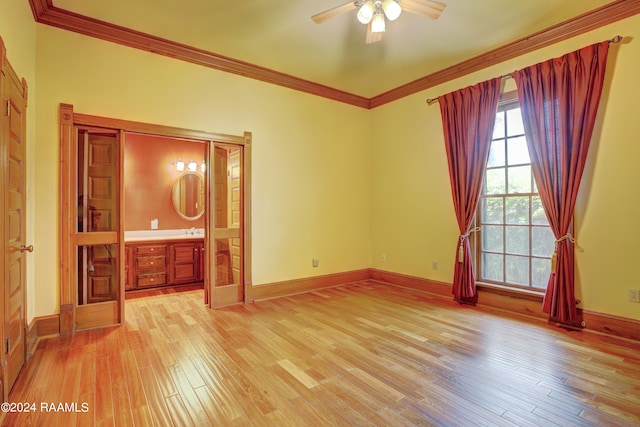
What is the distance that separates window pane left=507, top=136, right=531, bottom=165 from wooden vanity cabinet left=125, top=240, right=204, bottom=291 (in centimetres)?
483

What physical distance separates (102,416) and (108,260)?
201 centimetres

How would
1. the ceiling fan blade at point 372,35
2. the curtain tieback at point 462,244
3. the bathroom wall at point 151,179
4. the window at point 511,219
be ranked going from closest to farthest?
the ceiling fan blade at point 372,35, the window at point 511,219, the curtain tieback at point 462,244, the bathroom wall at point 151,179

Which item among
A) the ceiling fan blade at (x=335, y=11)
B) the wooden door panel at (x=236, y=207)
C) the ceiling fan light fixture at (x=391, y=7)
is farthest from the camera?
the wooden door panel at (x=236, y=207)

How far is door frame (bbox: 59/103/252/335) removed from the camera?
3.21m

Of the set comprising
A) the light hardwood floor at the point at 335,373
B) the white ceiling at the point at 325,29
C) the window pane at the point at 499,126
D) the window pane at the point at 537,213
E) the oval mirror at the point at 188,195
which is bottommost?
the light hardwood floor at the point at 335,373

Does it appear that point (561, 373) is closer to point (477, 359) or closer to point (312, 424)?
point (477, 359)

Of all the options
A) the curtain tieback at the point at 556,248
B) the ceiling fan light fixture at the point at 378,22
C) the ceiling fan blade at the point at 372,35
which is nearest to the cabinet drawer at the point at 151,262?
the ceiling fan blade at the point at 372,35

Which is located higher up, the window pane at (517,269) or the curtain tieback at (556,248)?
the curtain tieback at (556,248)

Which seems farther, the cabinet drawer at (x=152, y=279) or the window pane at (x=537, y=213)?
the cabinet drawer at (x=152, y=279)

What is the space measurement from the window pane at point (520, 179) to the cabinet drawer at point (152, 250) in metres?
5.15

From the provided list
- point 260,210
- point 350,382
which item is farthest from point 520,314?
point 260,210

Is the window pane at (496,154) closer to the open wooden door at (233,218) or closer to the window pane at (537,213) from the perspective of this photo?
the window pane at (537,213)

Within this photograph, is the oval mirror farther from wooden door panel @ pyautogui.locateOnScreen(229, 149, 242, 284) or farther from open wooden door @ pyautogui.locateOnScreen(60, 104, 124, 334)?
open wooden door @ pyautogui.locateOnScreen(60, 104, 124, 334)

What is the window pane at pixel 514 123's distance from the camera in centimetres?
389
